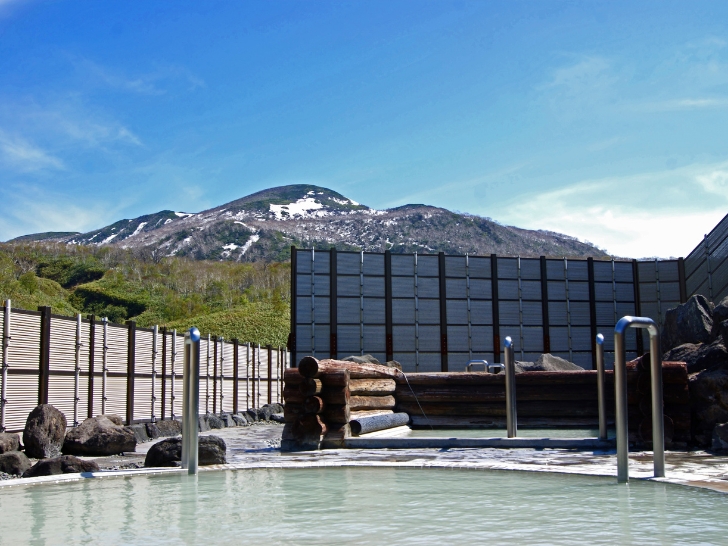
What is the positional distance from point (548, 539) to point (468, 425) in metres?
10.3

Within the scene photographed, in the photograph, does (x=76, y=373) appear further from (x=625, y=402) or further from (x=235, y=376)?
(x=625, y=402)

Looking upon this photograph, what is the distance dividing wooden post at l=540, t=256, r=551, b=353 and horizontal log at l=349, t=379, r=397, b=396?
12217 mm

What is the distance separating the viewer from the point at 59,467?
25.6ft

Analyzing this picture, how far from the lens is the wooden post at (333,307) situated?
77.0 ft

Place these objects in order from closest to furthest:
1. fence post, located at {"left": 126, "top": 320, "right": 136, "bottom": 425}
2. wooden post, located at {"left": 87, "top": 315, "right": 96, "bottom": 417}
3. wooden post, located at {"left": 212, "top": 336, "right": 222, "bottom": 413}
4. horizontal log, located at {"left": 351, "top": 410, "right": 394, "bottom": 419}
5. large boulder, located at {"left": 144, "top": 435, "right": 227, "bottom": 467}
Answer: large boulder, located at {"left": 144, "top": 435, "right": 227, "bottom": 467}
horizontal log, located at {"left": 351, "top": 410, "right": 394, "bottom": 419}
wooden post, located at {"left": 87, "top": 315, "right": 96, "bottom": 417}
fence post, located at {"left": 126, "top": 320, "right": 136, "bottom": 425}
wooden post, located at {"left": 212, "top": 336, "right": 222, "bottom": 413}

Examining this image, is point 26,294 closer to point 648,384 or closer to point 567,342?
point 567,342

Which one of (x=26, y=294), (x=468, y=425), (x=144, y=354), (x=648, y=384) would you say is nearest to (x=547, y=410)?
(x=468, y=425)

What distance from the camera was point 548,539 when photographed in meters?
4.28

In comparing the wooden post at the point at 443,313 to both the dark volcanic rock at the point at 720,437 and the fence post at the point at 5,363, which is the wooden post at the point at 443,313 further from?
the fence post at the point at 5,363

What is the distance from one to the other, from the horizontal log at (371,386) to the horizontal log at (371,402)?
3.7 inches

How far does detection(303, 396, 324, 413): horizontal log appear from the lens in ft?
36.2

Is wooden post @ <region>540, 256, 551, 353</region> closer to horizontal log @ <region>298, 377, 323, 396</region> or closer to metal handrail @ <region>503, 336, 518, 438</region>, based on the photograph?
metal handrail @ <region>503, 336, 518, 438</region>

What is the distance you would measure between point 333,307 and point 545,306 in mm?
7699

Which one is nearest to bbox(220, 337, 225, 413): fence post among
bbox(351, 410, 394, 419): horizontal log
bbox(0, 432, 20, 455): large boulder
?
bbox(351, 410, 394, 419): horizontal log
